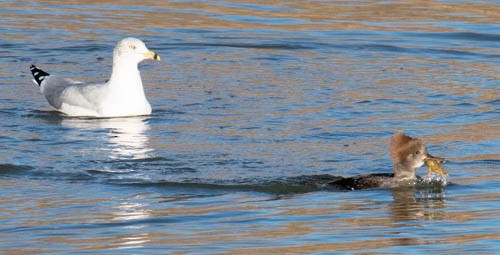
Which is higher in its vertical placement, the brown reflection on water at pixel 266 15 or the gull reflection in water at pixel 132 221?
the brown reflection on water at pixel 266 15

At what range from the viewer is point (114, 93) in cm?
1494

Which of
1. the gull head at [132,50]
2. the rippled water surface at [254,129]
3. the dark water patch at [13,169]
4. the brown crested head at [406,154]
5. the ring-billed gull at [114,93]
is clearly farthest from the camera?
the gull head at [132,50]

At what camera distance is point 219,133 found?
523 inches

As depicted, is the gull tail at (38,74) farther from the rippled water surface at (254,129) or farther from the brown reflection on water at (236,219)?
the brown reflection on water at (236,219)

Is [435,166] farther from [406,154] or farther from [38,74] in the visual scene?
[38,74]

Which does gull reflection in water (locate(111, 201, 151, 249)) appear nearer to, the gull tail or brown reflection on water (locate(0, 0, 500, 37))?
the gull tail

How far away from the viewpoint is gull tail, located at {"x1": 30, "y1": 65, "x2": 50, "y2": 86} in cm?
1566

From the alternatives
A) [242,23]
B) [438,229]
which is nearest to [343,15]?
[242,23]

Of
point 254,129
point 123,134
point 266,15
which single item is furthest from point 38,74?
point 266,15

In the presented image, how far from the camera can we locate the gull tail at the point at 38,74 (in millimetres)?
15656

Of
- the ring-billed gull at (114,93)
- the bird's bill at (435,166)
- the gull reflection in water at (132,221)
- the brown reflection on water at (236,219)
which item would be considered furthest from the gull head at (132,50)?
the gull reflection in water at (132,221)

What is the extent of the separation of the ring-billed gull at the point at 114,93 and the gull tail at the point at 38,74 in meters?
0.21

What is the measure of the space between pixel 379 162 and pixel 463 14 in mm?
9054

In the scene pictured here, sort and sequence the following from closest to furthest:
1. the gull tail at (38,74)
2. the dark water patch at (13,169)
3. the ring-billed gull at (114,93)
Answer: the dark water patch at (13,169) < the ring-billed gull at (114,93) < the gull tail at (38,74)
